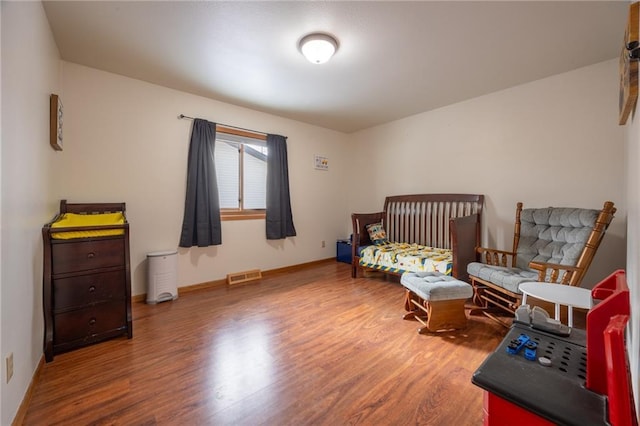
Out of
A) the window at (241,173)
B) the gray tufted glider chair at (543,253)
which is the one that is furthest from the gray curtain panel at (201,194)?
the gray tufted glider chair at (543,253)

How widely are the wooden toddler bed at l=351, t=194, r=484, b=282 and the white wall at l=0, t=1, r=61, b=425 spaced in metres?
3.02

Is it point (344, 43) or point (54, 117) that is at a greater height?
point (344, 43)

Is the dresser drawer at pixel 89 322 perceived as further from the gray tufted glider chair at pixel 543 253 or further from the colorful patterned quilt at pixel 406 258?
the gray tufted glider chair at pixel 543 253

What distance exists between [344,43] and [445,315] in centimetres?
235

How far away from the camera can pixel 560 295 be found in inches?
63.3

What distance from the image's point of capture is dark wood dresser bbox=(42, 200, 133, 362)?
180 cm

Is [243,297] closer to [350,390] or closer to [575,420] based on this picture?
[350,390]

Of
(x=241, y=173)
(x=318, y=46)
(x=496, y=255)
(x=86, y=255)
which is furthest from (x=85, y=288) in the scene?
(x=496, y=255)

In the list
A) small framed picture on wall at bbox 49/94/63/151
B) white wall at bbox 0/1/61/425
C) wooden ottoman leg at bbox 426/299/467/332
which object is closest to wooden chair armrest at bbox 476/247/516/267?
wooden ottoman leg at bbox 426/299/467/332

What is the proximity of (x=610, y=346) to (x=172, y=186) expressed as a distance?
137 inches

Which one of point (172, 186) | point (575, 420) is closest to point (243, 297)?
point (172, 186)

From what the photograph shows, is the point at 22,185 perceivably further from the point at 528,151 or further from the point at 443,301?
the point at 528,151

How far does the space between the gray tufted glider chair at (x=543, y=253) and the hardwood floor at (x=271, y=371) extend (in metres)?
0.33

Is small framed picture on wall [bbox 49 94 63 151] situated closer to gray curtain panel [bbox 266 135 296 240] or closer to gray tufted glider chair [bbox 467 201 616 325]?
gray curtain panel [bbox 266 135 296 240]
